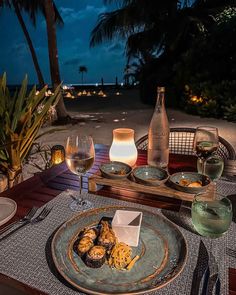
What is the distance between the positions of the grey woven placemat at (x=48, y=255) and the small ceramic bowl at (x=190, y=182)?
7cm

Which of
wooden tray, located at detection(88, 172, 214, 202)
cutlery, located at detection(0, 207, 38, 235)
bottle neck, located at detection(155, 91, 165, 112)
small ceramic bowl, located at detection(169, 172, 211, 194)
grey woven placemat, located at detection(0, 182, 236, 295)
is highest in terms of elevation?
bottle neck, located at detection(155, 91, 165, 112)

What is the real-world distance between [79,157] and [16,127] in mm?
651

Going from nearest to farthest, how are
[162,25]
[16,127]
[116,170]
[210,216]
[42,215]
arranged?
[210,216] < [42,215] < [116,170] < [16,127] < [162,25]

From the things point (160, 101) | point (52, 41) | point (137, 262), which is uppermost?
point (52, 41)

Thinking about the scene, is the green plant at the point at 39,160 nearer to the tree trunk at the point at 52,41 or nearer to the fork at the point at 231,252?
the fork at the point at 231,252

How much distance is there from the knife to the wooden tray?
8.7 inches

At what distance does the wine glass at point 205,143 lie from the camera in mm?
1131

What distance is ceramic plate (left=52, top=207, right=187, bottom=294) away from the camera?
556mm

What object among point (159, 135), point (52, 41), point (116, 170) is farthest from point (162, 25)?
point (116, 170)

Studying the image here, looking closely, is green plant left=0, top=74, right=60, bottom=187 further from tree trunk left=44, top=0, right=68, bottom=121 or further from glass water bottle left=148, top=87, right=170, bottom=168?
tree trunk left=44, top=0, right=68, bottom=121

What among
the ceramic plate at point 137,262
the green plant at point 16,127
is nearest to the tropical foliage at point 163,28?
the green plant at point 16,127

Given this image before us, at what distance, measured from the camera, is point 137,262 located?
63 centimetres

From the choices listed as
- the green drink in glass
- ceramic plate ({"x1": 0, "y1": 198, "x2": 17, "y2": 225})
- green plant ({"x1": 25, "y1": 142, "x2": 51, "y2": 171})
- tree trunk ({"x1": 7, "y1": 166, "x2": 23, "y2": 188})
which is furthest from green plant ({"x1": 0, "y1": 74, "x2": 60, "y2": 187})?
the green drink in glass

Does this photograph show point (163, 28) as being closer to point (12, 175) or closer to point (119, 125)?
point (119, 125)
